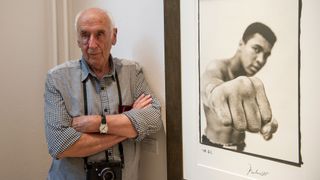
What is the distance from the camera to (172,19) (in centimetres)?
138

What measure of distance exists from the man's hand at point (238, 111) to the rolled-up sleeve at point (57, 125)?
54 cm

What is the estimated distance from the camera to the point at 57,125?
4.56ft

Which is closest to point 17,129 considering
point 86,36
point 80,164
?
point 80,164

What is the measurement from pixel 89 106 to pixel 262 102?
2.40ft

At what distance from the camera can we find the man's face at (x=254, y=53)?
1060 millimetres

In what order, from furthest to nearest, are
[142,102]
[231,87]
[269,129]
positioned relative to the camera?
1. [142,102]
2. [231,87]
3. [269,129]

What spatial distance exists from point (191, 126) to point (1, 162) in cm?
128

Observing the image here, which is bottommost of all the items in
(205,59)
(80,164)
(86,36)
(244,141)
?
(80,164)

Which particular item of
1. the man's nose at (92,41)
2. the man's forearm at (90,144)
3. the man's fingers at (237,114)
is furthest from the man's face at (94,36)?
the man's fingers at (237,114)

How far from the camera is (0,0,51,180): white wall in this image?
6.70 ft

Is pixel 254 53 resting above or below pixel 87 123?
above

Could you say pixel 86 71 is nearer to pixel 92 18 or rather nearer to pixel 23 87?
pixel 92 18

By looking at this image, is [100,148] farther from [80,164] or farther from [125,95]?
[125,95]
